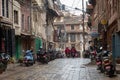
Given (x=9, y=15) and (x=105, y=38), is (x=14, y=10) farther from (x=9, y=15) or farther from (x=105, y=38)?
(x=105, y=38)

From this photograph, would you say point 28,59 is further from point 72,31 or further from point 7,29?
point 72,31

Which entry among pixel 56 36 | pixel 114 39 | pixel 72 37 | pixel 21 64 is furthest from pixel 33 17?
pixel 72 37

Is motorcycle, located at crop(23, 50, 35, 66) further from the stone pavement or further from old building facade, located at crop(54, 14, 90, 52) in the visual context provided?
old building facade, located at crop(54, 14, 90, 52)

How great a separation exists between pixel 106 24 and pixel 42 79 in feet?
59.7

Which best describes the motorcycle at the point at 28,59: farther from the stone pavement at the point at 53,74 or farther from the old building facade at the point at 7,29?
the stone pavement at the point at 53,74

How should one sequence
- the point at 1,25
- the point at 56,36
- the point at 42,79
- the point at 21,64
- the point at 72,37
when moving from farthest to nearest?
the point at 72,37, the point at 56,36, the point at 21,64, the point at 1,25, the point at 42,79

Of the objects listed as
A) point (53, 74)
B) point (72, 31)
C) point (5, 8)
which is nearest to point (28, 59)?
point (5, 8)

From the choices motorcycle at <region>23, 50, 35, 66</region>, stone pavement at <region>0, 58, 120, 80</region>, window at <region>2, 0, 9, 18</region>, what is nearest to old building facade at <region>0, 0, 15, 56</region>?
window at <region>2, 0, 9, 18</region>

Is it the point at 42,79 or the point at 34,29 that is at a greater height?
the point at 34,29

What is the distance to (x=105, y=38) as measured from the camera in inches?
1467

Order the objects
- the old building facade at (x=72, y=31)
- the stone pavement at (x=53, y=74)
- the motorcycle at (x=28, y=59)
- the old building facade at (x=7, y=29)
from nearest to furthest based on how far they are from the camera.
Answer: the stone pavement at (x=53, y=74), the old building facade at (x=7, y=29), the motorcycle at (x=28, y=59), the old building facade at (x=72, y=31)

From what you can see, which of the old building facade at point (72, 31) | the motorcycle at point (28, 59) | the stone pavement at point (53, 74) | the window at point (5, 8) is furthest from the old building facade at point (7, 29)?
the old building facade at point (72, 31)

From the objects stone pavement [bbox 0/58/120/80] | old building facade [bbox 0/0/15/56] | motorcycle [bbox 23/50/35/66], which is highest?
old building facade [bbox 0/0/15/56]

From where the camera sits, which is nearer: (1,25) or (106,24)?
(1,25)
